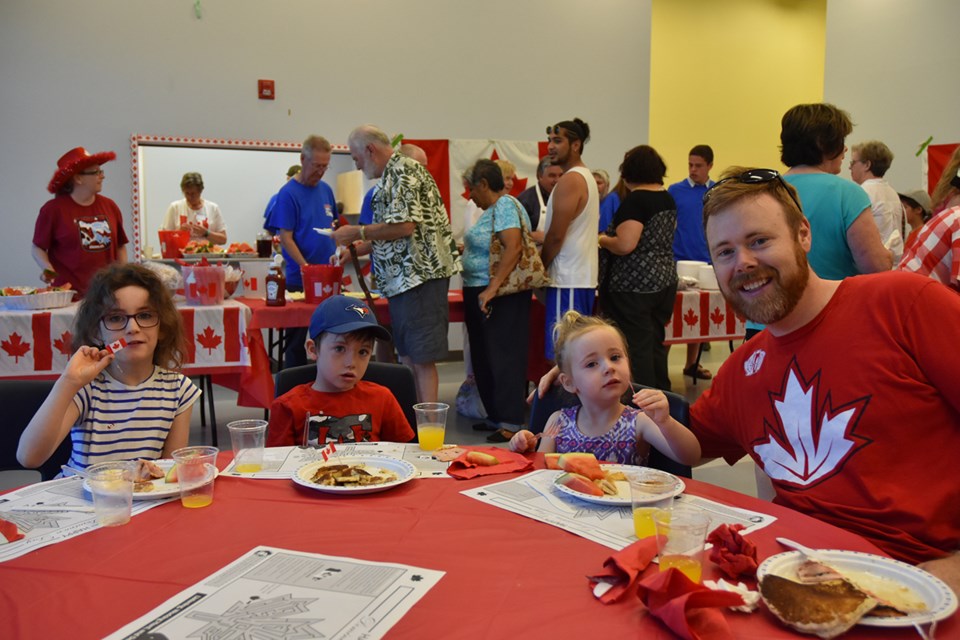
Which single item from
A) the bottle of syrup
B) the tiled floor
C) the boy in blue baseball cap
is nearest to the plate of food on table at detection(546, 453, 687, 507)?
the boy in blue baseball cap

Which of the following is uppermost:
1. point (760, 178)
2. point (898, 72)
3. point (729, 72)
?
point (729, 72)

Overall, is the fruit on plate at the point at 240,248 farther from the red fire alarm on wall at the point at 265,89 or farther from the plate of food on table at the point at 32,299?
the plate of food on table at the point at 32,299

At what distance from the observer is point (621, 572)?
1.18 meters

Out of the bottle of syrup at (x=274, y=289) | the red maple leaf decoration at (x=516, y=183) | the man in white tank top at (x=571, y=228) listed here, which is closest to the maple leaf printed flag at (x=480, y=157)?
the red maple leaf decoration at (x=516, y=183)

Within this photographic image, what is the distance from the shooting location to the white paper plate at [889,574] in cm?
103

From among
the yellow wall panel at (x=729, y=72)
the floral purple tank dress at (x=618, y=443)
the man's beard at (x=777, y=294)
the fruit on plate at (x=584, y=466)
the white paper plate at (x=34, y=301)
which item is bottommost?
the floral purple tank dress at (x=618, y=443)

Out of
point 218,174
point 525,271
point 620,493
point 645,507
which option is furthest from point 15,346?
point 645,507

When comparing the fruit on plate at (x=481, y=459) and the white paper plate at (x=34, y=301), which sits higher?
the white paper plate at (x=34, y=301)

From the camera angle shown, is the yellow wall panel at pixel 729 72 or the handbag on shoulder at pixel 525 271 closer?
the handbag on shoulder at pixel 525 271

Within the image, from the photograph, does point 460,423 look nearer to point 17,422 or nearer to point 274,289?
point 274,289

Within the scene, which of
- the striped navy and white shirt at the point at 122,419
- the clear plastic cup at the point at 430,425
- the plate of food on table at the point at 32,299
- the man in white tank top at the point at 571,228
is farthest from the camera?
the man in white tank top at the point at 571,228

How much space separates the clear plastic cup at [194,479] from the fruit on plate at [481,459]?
59cm

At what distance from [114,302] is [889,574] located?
2.01m

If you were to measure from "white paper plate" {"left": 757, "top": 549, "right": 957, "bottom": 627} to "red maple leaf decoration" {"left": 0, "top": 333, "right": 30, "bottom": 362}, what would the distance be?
4.04 meters
